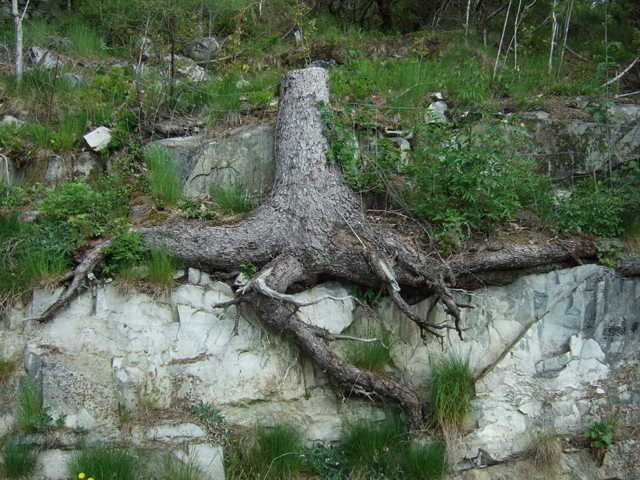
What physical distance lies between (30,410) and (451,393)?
341 centimetres

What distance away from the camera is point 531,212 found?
6172 millimetres

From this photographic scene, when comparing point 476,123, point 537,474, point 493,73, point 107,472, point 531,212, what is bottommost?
point 537,474

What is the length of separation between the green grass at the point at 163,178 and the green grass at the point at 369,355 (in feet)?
7.84

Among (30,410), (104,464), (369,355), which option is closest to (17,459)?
(30,410)

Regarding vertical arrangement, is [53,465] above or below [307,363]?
below

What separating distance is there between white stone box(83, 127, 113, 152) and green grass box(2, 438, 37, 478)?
341 centimetres

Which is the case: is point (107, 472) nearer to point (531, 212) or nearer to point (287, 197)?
point (287, 197)

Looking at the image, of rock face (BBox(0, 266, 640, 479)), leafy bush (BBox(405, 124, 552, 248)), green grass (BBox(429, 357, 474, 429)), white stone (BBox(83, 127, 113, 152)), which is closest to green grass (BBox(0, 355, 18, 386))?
rock face (BBox(0, 266, 640, 479))

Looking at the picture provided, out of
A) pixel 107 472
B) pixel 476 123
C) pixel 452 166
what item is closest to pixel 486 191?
pixel 452 166

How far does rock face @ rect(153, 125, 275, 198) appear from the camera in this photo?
6.66 meters

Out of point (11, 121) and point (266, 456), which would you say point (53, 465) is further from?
point (11, 121)

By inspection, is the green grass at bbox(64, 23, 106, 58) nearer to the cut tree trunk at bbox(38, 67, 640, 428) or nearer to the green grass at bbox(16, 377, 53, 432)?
the cut tree trunk at bbox(38, 67, 640, 428)

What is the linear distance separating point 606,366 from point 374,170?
112 inches

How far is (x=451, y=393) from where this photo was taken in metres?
5.17
